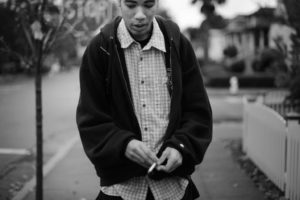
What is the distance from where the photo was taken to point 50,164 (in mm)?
6848

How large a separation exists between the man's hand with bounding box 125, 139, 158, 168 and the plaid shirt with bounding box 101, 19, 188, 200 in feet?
0.52

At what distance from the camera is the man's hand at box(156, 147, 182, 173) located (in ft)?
5.90

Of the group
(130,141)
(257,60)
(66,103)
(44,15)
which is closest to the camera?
(130,141)

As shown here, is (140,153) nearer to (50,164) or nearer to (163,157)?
(163,157)

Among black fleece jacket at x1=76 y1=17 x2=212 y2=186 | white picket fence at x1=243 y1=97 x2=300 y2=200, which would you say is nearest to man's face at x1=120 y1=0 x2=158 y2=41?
black fleece jacket at x1=76 y1=17 x2=212 y2=186

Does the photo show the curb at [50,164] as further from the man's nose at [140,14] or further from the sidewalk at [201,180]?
the man's nose at [140,14]

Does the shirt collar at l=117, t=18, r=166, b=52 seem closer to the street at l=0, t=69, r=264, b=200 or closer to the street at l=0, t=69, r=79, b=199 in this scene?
the street at l=0, t=69, r=264, b=200

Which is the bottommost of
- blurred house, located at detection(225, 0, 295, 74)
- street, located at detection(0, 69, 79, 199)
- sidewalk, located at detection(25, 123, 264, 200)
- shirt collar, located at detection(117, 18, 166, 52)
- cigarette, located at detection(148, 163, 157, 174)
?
blurred house, located at detection(225, 0, 295, 74)

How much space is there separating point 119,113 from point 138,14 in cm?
46

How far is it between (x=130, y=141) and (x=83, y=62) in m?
0.46

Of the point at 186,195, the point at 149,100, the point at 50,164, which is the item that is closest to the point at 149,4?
the point at 149,100

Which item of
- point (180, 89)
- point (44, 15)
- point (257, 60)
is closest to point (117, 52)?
point (180, 89)

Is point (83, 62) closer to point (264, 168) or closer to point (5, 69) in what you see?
point (264, 168)

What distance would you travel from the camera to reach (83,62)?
6.50 feet
